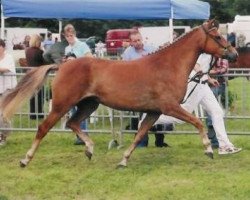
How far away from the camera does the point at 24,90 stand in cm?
973

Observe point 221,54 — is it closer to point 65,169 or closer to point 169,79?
point 169,79

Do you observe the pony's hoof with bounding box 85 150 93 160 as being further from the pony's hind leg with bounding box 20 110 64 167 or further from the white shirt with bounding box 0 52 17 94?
the white shirt with bounding box 0 52 17 94

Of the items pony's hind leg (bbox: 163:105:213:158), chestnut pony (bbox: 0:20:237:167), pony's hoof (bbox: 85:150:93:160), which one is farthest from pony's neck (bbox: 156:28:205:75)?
pony's hoof (bbox: 85:150:93:160)

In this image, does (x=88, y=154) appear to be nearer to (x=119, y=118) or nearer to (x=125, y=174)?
(x=125, y=174)

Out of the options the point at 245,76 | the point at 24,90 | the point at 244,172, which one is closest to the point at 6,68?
the point at 24,90

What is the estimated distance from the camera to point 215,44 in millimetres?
9617

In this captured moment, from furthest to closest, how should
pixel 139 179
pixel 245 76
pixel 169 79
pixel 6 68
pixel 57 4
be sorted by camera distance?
pixel 57 4, pixel 6 68, pixel 245 76, pixel 169 79, pixel 139 179

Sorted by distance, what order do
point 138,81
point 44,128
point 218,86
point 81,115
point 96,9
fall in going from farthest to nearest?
point 96,9
point 218,86
point 81,115
point 44,128
point 138,81

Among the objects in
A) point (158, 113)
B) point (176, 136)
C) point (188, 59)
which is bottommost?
point (176, 136)

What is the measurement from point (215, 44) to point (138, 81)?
115 centimetres

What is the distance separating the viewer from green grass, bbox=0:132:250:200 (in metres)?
7.98

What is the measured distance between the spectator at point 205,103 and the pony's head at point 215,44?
77 centimetres

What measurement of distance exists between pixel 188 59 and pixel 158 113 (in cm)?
82

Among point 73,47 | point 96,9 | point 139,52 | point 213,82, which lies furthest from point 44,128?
point 96,9
